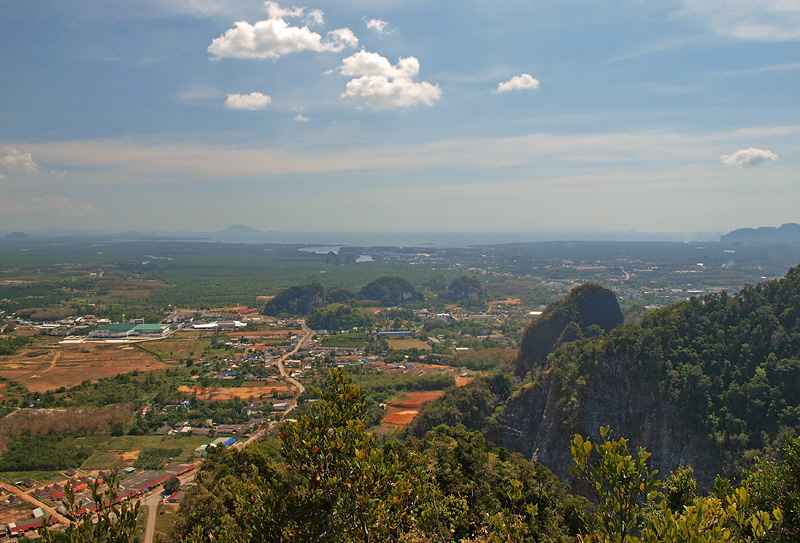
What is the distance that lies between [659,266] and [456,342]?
331 feet

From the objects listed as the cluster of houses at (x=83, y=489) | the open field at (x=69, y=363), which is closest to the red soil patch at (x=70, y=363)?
the open field at (x=69, y=363)

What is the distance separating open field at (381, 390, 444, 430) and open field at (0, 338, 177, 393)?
29.2 m

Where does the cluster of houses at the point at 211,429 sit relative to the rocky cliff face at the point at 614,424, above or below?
below

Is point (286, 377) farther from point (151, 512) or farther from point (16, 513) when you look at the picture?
point (16, 513)

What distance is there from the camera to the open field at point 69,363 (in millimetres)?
49938

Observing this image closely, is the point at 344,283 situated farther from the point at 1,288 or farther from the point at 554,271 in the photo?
the point at 1,288

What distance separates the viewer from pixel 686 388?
28.5 meters

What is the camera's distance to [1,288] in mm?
103312

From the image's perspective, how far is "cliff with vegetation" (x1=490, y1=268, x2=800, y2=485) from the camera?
26125 mm

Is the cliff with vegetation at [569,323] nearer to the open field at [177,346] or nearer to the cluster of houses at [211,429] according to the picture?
the cluster of houses at [211,429]

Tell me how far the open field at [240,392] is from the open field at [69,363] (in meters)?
11.0

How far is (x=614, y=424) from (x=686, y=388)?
459 centimetres

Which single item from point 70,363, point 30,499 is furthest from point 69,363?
point 30,499

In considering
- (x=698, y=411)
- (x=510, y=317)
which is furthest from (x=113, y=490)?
(x=510, y=317)
